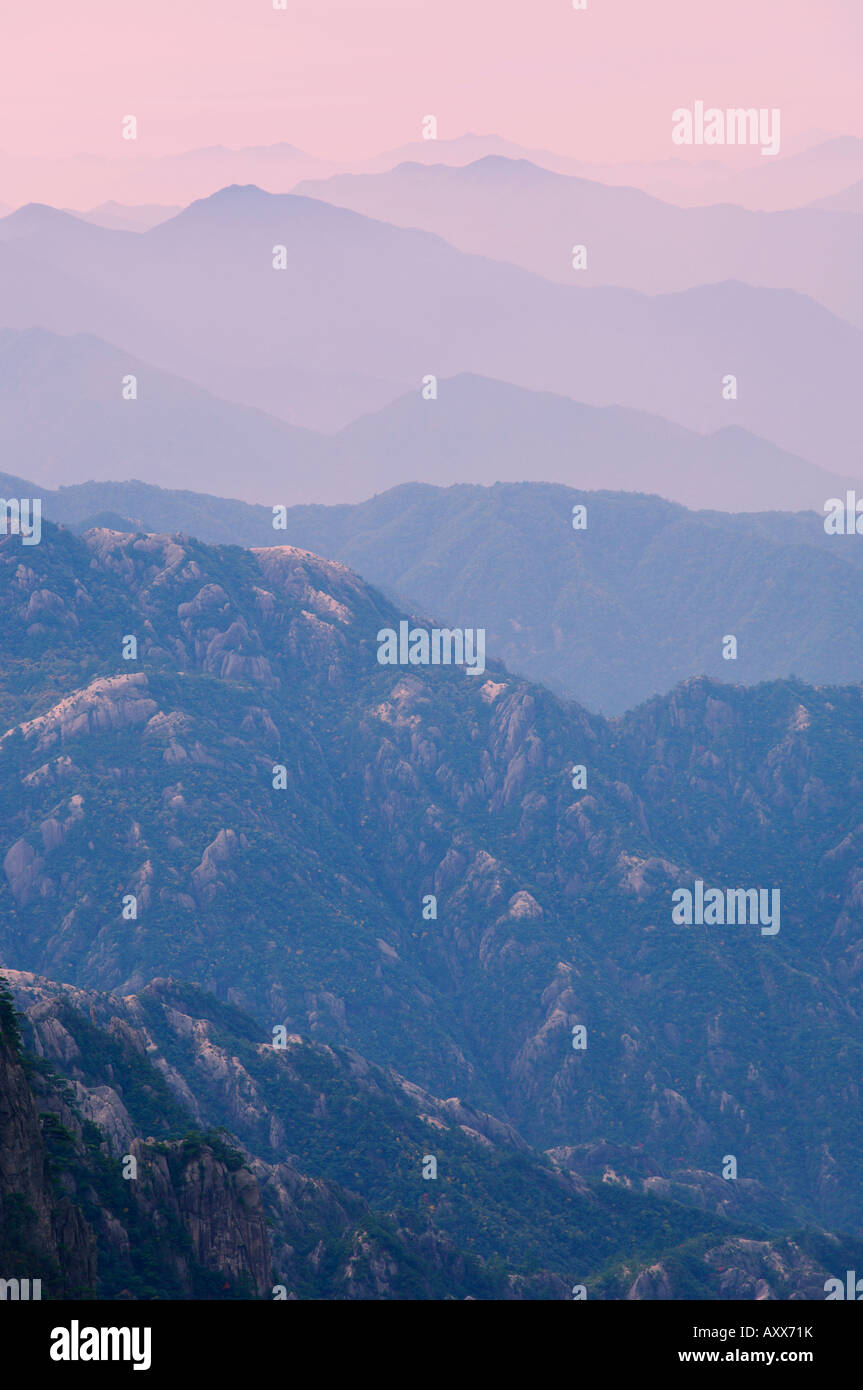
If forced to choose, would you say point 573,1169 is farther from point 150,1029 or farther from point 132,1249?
point 132,1249

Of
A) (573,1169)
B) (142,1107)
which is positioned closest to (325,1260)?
(142,1107)

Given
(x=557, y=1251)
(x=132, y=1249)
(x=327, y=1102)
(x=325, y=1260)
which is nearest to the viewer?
(x=132, y=1249)
